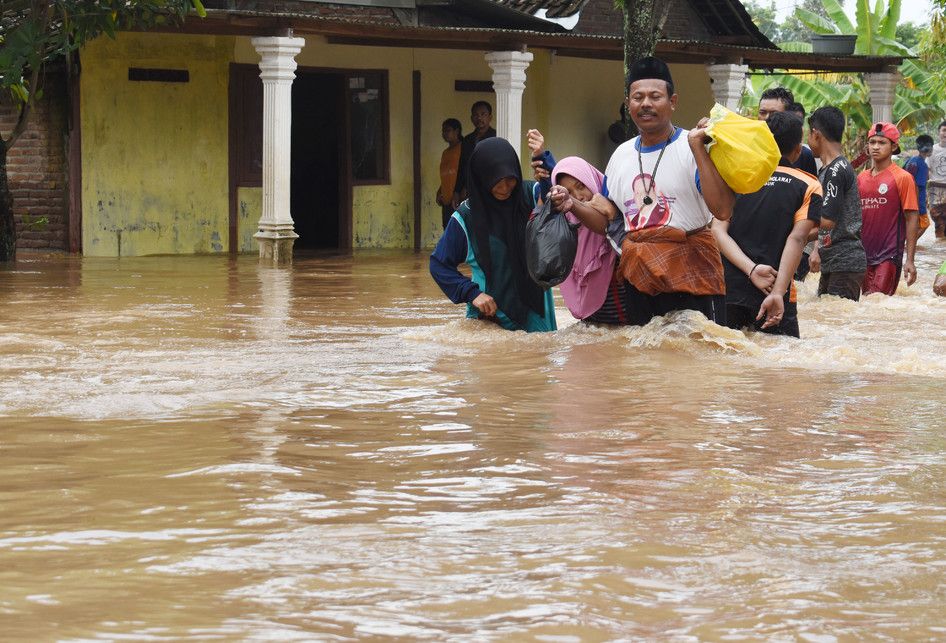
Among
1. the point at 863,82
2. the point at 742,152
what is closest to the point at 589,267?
the point at 742,152

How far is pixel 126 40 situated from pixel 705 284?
35.8ft

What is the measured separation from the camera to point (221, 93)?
17.5m

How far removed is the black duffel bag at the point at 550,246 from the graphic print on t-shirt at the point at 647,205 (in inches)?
13.3

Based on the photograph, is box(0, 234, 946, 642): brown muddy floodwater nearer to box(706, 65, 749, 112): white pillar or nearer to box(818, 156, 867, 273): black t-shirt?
box(818, 156, 867, 273): black t-shirt

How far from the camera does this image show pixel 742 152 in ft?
22.0

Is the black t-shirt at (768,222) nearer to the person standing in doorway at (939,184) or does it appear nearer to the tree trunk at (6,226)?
the tree trunk at (6,226)

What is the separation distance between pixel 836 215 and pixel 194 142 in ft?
32.1

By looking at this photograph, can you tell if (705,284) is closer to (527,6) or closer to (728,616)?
(728,616)

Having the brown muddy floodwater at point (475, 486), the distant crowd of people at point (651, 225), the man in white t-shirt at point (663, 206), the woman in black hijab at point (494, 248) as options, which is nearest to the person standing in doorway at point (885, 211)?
the distant crowd of people at point (651, 225)

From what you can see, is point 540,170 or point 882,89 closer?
point 540,170

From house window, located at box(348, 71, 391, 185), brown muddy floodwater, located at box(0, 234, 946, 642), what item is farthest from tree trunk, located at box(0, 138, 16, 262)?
brown muddy floodwater, located at box(0, 234, 946, 642)

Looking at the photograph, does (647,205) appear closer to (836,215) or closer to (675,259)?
(675,259)

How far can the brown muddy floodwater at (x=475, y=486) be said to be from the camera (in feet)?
11.8

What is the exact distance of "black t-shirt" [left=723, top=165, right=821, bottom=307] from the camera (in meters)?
7.57
